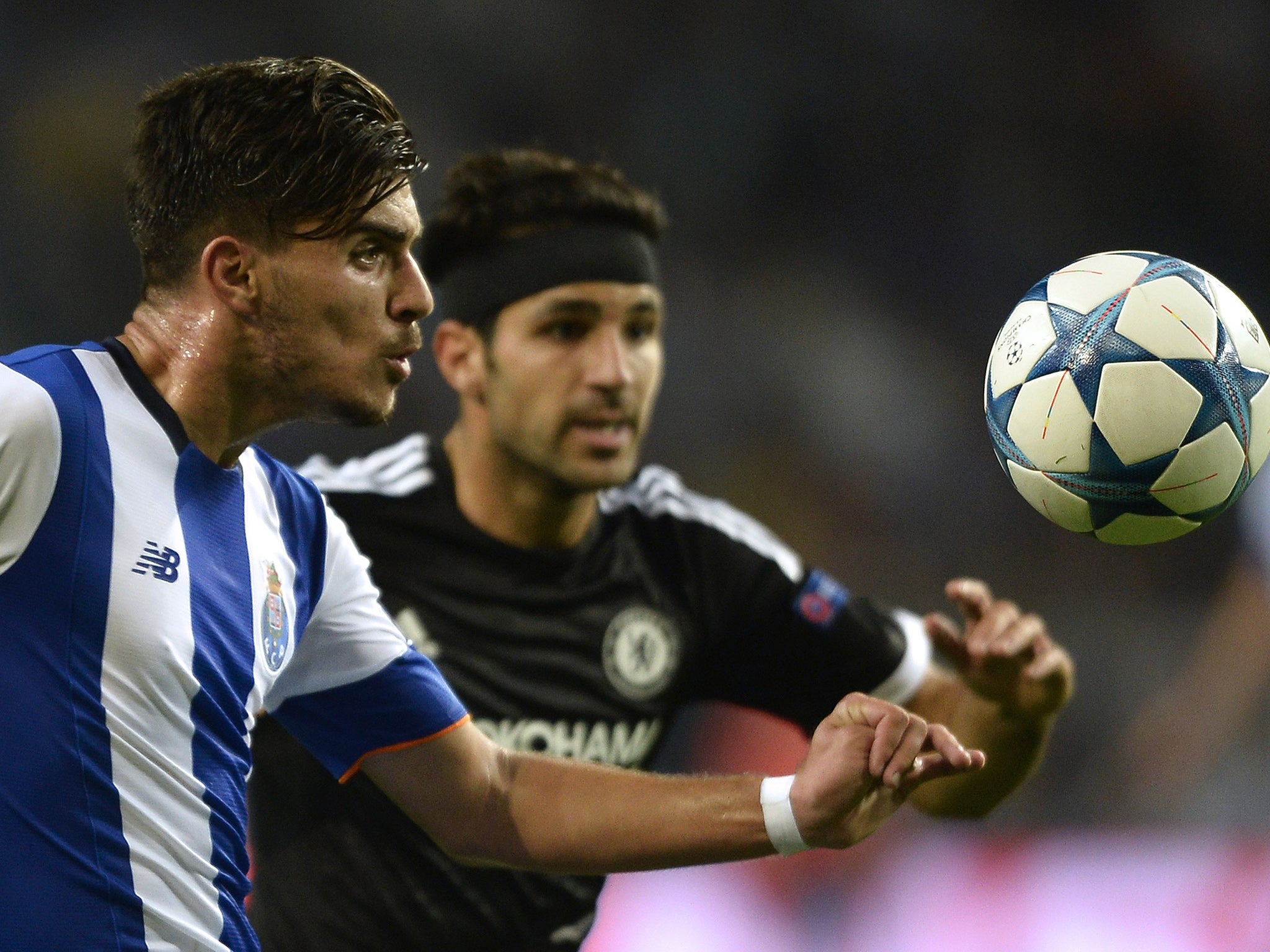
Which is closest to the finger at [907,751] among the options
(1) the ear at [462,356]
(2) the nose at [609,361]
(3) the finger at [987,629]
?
(3) the finger at [987,629]

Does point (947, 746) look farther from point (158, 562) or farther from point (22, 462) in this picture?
point (22, 462)

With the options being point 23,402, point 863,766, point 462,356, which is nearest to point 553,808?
point 863,766

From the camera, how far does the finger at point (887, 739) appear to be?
2.21 meters

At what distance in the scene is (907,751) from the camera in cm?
221

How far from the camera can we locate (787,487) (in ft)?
26.9

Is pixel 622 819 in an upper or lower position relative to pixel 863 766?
lower

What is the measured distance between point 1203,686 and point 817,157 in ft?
14.4

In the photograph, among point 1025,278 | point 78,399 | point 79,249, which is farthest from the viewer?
point 1025,278

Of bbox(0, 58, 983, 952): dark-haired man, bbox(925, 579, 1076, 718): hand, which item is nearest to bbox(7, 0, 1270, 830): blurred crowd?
bbox(925, 579, 1076, 718): hand

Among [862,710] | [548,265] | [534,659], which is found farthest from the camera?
[548,265]

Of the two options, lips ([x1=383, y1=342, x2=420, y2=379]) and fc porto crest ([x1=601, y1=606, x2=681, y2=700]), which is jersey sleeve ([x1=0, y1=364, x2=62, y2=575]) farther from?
fc porto crest ([x1=601, y1=606, x2=681, y2=700])

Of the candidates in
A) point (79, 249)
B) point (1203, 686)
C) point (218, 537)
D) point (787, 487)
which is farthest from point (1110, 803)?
point (79, 249)

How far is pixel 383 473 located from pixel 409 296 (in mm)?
1511

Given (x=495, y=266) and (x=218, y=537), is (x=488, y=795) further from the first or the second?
(x=495, y=266)
